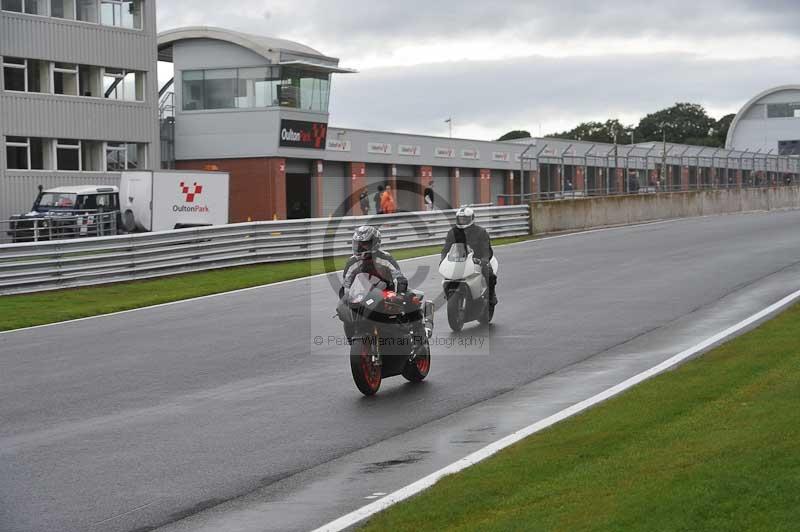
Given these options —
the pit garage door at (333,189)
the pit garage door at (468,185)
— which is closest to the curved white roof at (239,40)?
the pit garage door at (333,189)

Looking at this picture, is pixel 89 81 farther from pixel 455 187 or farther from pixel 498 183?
pixel 498 183

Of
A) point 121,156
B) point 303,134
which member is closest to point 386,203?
point 121,156

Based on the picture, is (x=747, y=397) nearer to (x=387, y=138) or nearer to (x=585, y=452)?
(x=585, y=452)

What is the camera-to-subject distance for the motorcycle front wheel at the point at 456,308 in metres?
15.3

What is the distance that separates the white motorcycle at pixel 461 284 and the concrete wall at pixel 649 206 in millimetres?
21138

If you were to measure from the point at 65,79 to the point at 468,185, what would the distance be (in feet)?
91.7

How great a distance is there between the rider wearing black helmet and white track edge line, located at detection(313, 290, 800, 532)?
7.15 feet

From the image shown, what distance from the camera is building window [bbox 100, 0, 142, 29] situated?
45.9 m

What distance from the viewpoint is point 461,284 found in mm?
15242

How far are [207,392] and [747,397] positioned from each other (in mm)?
5294

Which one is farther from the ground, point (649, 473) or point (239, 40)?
point (239, 40)

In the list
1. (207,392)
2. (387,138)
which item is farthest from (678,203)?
(207,392)

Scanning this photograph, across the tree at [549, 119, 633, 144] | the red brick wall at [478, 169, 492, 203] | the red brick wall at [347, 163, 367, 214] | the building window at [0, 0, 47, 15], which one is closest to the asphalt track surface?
the building window at [0, 0, 47, 15]

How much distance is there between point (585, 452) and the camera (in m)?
7.69
